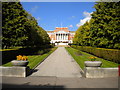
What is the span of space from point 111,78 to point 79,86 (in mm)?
2736

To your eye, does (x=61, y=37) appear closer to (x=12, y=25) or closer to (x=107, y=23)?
(x=107, y=23)

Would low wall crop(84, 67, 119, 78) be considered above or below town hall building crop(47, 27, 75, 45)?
below

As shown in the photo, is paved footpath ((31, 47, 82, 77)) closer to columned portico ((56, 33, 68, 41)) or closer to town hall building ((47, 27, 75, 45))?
town hall building ((47, 27, 75, 45))

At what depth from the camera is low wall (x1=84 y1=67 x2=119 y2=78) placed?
9383 mm

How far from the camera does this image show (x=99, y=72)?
9391 mm

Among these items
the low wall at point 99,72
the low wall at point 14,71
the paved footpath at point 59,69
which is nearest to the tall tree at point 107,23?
the paved footpath at point 59,69

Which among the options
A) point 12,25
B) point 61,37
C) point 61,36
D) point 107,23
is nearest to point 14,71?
point 12,25

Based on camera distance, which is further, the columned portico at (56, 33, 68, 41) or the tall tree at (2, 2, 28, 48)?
the columned portico at (56, 33, 68, 41)

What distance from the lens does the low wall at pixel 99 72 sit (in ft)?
30.8

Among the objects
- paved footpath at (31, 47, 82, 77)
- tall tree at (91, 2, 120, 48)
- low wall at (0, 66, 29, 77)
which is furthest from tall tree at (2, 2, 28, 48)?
tall tree at (91, 2, 120, 48)

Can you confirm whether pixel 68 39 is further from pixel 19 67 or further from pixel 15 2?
pixel 19 67

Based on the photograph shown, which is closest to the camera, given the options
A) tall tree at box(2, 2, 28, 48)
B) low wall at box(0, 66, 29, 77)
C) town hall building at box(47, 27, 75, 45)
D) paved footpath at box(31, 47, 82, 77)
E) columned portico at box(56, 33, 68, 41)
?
low wall at box(0, 66, 29, 77)

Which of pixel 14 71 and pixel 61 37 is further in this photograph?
pixel 61 37

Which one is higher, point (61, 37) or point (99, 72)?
point (61, 37)
